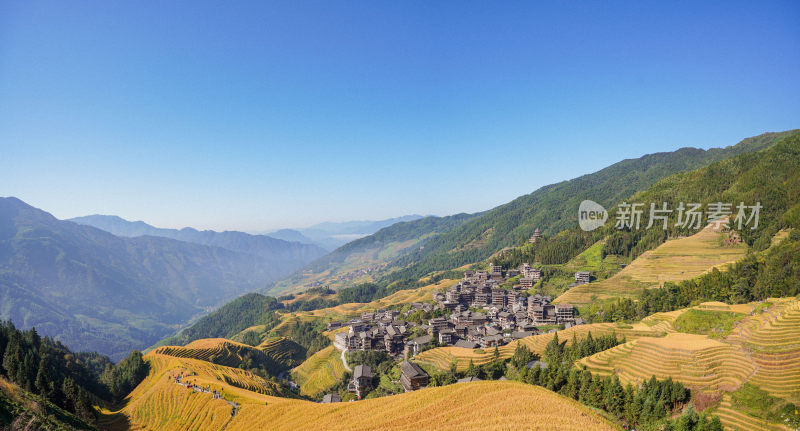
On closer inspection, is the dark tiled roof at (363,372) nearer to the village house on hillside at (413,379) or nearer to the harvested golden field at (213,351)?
the village house on hillside at (413,379)

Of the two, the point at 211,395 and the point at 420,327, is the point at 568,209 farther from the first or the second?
the point at 211,395

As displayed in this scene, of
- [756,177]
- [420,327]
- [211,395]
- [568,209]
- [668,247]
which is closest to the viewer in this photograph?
[211,395]

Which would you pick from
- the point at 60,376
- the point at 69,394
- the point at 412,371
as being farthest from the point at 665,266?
the point at 60,376

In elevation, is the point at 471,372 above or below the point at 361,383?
above

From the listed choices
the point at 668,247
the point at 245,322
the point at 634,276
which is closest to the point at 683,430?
the point at 634,276

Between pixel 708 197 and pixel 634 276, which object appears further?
pixel 708 197

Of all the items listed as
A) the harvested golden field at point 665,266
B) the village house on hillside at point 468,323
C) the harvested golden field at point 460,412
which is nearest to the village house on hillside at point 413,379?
the village house on hillside at point 468,323

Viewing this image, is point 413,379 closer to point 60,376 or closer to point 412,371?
point 412,371
